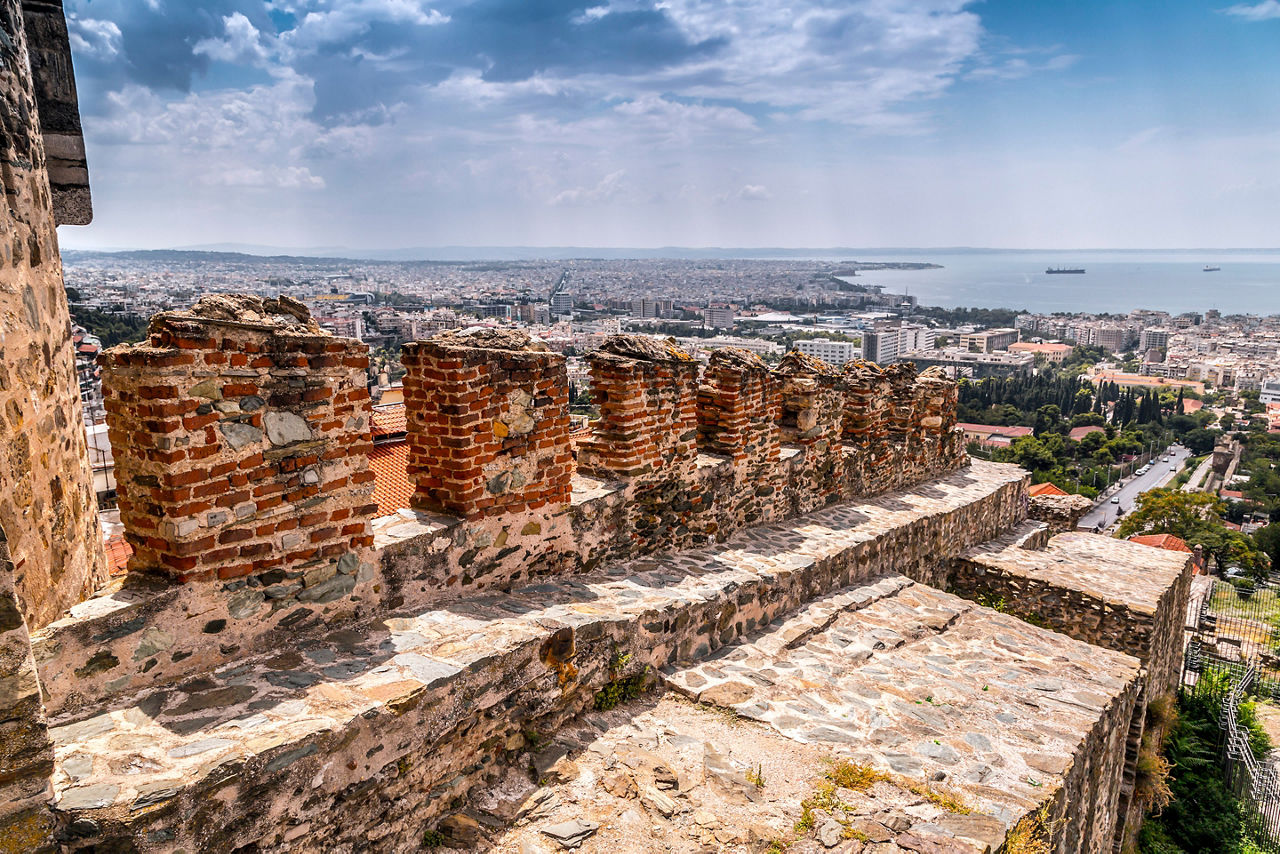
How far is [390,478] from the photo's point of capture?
11.6m

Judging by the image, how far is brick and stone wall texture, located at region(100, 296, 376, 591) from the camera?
2.85m

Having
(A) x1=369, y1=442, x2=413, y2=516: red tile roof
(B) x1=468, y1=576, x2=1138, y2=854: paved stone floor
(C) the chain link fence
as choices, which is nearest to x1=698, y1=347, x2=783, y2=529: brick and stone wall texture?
(B) x1=468, y1=576, x2=1138, y2=854: paved stone floor

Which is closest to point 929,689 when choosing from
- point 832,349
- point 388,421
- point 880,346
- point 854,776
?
point 854,776

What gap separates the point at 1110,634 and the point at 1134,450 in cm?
9091

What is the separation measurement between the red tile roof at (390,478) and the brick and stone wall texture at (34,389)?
4790mm

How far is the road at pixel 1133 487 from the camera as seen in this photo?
61722mm

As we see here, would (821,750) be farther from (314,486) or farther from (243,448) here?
(243,448)

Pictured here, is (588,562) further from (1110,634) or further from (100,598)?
(1110,634)

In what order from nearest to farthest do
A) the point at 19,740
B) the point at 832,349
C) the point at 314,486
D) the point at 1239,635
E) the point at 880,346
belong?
the point at 19,740, the point at 314,486, the point at 1239,635, the point at 832,349, the point at 880,346

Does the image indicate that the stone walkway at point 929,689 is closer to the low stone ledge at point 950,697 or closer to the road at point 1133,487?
the low stone ledge at point 950,697

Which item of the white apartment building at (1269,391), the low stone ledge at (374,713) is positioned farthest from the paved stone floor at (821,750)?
the white apartment building at (1269,391)

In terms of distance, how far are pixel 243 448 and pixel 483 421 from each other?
1.28 m

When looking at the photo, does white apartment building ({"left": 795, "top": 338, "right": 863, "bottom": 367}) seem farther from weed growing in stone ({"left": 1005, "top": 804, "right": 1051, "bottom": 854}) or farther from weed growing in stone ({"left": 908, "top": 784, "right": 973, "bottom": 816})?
weed growing in stone ({"left": 908, "top": 784, "right": 973, "bottom": 816})

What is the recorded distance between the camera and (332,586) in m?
3.43
